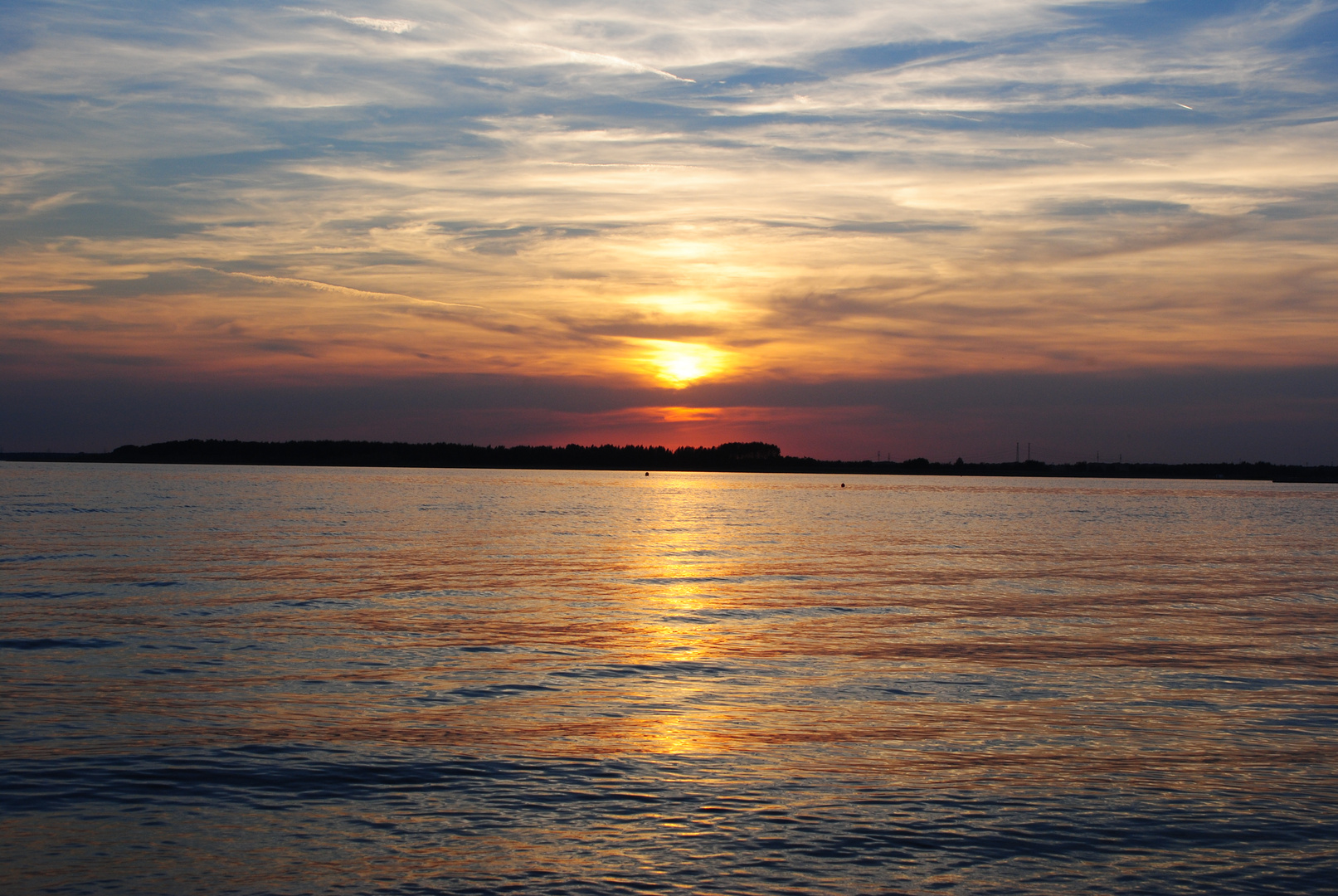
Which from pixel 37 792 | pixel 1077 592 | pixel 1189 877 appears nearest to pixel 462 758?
pixel 37 792

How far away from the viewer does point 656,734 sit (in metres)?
14.5

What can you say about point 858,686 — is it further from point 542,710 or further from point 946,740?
point 542,710

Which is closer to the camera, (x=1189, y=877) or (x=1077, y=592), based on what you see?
(x=1189, y=877)

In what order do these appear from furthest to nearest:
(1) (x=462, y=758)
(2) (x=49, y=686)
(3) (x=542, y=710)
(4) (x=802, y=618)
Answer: (4) (x=802, y=618), (2) (x=49, y=686), (3) (x=542, y=710), (1) (x=462, y=758)

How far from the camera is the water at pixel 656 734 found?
9867mm

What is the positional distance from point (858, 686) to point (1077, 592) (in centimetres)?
1786

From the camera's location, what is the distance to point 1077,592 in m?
32.8

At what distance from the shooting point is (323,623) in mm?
23984

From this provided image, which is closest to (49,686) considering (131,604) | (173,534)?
(131,604)

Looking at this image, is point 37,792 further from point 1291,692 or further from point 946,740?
point 1291,692

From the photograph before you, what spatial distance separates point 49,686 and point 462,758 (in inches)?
327

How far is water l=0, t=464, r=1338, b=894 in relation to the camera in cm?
987

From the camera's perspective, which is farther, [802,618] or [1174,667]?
[802,618]

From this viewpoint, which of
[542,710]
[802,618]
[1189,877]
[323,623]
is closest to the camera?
[1189,877]
